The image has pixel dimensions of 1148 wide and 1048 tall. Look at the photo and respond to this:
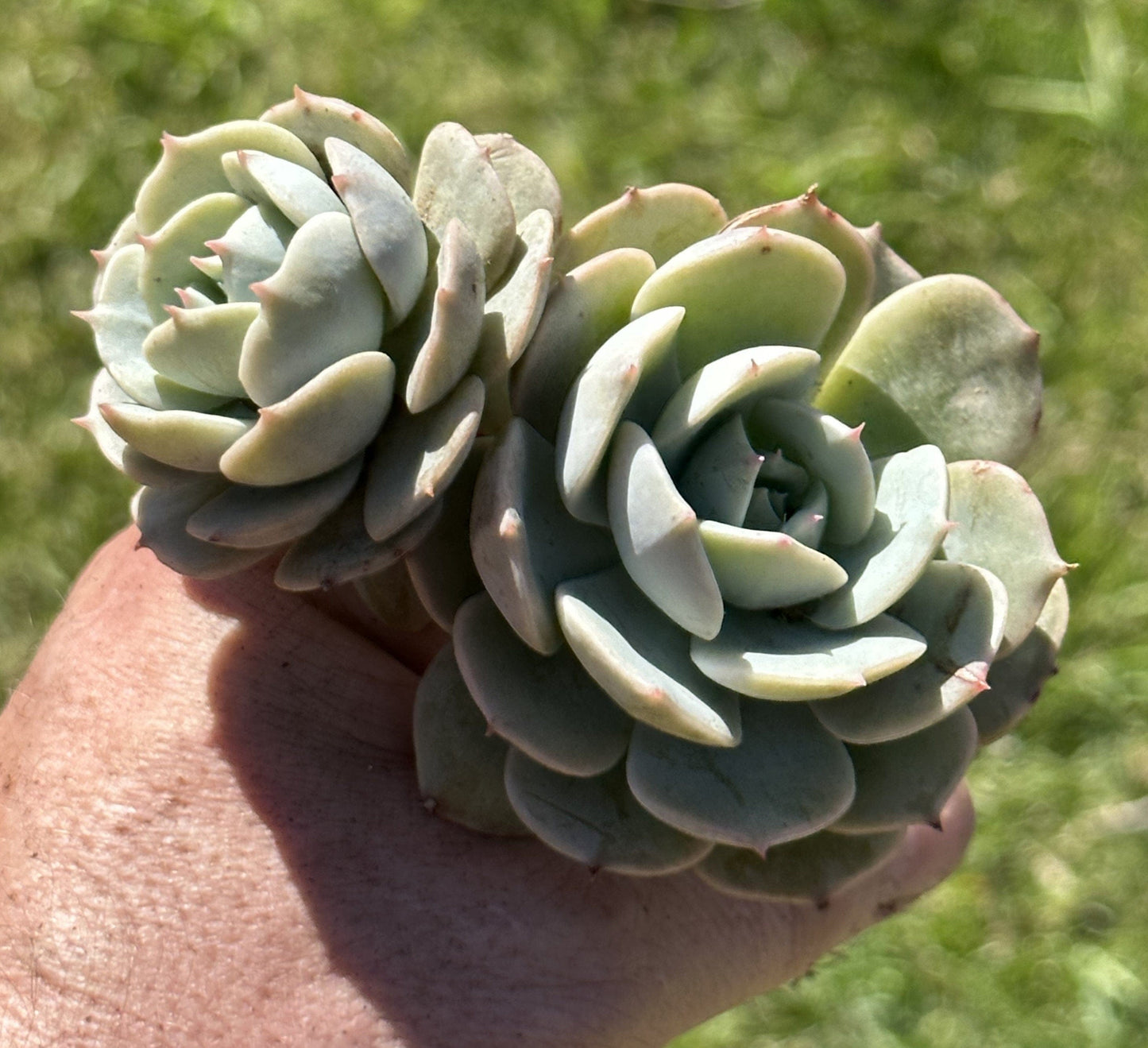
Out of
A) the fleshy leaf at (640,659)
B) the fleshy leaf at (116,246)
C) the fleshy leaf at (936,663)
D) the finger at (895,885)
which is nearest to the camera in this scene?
the fleshy leaf at (640,659)

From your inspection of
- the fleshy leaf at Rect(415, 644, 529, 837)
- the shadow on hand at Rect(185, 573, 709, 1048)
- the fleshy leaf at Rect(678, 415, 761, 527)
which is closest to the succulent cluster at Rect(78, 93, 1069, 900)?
the fleshy leaf at Rect(678, 415, 761, 527)

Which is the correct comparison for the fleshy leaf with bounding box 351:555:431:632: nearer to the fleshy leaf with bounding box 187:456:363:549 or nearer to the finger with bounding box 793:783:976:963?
the fleshy leaf with bounding box 187:456:363:549

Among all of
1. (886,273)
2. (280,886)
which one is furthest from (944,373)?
(280,886)

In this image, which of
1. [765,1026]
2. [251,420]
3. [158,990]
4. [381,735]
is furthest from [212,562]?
[765,1026]

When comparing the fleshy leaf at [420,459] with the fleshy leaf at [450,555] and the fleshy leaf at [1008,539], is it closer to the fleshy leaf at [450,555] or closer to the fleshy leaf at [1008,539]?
the fleshy leaf at [450,555]

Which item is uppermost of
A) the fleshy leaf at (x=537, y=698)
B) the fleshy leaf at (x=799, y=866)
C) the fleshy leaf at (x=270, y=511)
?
the fleshy leaf at (x=270, y=511)

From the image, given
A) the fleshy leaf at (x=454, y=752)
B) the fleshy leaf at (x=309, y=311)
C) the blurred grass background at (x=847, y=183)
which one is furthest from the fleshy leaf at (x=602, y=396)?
the blurred grass background at (x=847, y=183)

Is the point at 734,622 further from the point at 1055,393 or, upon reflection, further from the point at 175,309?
the point at 1055,393
